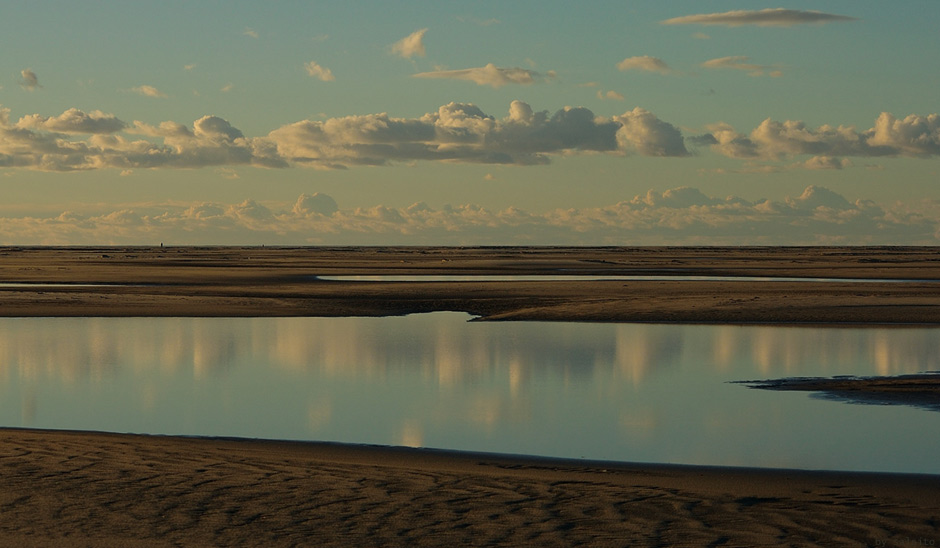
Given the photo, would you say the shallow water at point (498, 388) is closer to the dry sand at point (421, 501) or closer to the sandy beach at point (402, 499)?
the sandy beach at point (402, 499)

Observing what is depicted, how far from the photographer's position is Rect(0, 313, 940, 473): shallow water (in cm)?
1675

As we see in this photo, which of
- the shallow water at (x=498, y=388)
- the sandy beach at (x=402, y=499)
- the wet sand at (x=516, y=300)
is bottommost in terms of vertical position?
the shallow water at (x=498, y=388)

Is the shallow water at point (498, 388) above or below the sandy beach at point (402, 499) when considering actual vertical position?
below

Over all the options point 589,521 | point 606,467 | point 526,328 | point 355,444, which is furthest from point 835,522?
point 526,328

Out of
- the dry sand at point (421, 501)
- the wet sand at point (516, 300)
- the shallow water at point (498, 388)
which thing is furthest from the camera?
the wet sand at point (516, 300)

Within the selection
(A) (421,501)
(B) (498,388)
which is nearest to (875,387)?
(B) (498,388)

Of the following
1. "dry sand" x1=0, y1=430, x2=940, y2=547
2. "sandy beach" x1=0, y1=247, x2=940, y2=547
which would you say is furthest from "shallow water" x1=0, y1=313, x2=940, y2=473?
"dry sand" x1=0, y1=430, x2=940, y2=547

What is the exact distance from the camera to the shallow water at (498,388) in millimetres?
16750

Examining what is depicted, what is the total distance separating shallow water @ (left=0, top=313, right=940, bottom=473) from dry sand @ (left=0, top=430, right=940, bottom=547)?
72.5 inches

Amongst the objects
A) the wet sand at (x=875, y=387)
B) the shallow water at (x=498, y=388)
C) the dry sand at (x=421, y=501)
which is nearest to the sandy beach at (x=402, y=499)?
the dry sand at (x=421, y=501)

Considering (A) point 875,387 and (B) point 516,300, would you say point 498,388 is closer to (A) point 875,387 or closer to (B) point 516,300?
(A) point 875,387

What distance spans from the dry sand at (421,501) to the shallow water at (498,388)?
1.84m

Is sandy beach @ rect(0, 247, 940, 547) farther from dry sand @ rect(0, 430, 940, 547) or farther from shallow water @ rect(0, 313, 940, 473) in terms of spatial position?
shallow water @ rect(0, 313, 940, 473)

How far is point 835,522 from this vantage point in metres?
11.1
